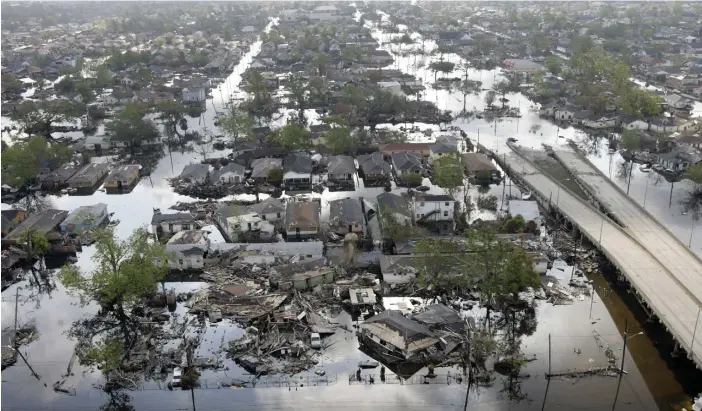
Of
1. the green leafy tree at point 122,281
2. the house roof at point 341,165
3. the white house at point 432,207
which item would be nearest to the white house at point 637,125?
the house roof at point 341,165

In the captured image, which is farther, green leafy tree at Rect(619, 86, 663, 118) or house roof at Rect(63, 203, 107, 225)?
green leafy tree at Rect(619, 86, 663, 118)

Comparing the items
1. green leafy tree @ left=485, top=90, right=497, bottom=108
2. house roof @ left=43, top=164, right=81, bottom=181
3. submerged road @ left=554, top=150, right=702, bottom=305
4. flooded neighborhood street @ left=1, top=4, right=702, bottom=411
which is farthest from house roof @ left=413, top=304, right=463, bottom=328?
green leafy tree @ left=485, top=90, right=497, bottom=108

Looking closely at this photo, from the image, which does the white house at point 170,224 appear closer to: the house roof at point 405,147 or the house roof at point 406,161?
the house roof at point 406,161

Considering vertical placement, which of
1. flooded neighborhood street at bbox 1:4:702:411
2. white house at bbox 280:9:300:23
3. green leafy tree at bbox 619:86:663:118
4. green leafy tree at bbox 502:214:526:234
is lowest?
flooded neighborhood street at bbox 1:4:702:411

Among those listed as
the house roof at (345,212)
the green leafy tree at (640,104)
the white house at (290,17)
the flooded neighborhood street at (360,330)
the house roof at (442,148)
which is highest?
the white house at (290,17)

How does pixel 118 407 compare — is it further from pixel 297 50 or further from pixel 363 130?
pixel 297 50

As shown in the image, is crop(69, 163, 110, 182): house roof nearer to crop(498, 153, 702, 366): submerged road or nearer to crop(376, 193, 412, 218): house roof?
crop(376, 193, 412, 218): house roof
